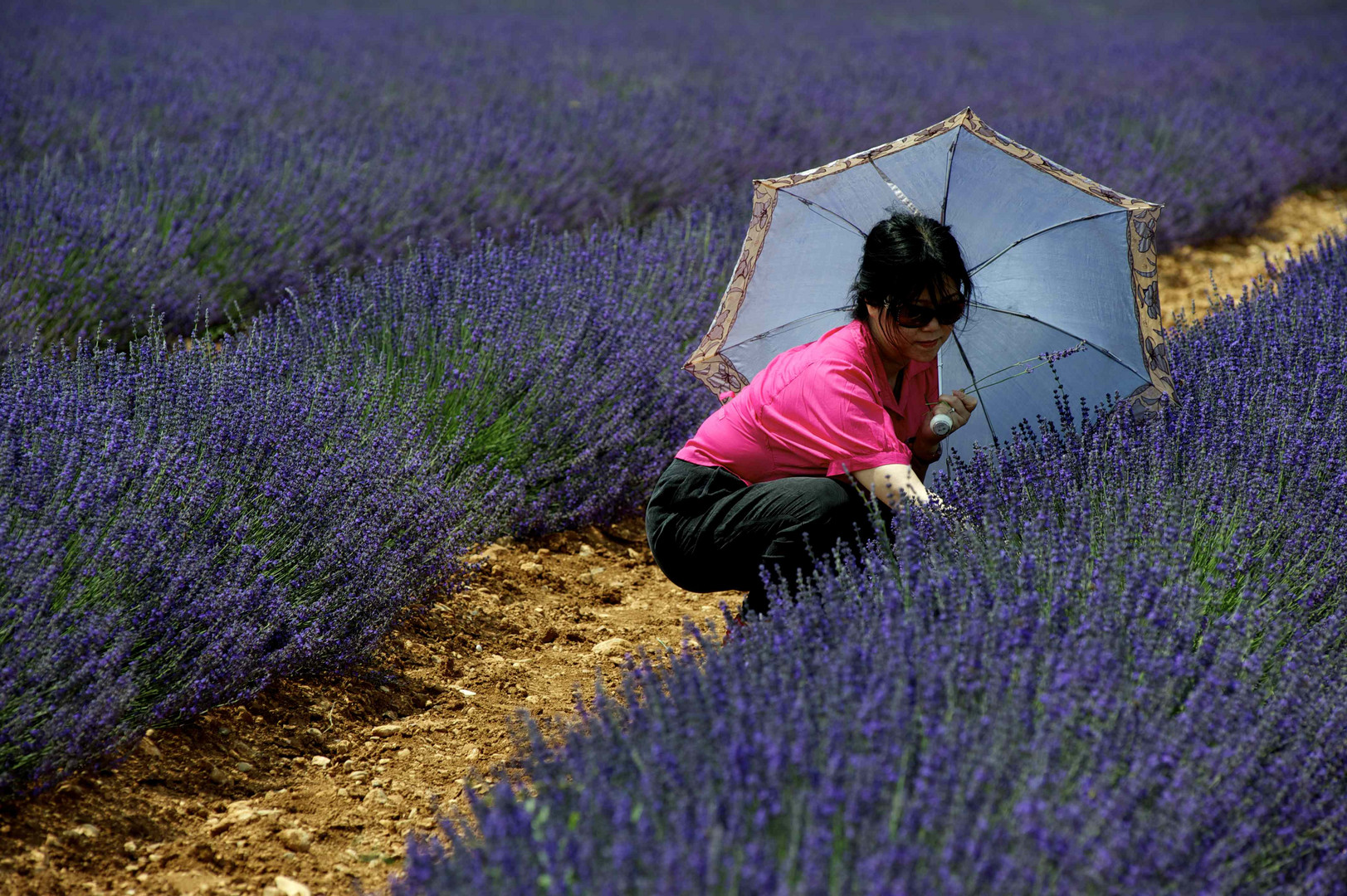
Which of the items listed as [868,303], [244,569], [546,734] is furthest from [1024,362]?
[244,569]

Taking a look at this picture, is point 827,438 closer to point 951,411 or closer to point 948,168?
point 951,411

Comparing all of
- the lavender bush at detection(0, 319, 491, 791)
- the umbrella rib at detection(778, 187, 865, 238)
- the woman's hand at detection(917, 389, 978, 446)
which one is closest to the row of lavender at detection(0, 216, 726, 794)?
the lavender bush at detection(0, 319, 491, 791)

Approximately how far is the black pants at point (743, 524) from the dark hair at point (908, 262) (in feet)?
1.32

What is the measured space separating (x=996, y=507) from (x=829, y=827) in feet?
3.47

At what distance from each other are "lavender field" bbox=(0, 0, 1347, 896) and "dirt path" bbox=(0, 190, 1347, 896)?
0.10 m

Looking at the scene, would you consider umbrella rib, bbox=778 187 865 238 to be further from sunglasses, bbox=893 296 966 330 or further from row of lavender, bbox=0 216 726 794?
row of lavender, bbox=0 216 726 794

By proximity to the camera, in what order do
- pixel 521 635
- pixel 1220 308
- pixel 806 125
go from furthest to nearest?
pixel 806 125 < pixel 1220 308 < pixel 521 635

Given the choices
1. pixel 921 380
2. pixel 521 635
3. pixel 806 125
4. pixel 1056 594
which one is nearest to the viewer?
pixel 1056 594

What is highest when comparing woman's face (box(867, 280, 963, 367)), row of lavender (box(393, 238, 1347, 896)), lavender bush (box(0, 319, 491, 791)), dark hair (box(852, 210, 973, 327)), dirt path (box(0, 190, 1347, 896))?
dark hair (box(852, 210, 973, 327))

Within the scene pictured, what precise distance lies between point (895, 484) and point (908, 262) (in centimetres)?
44

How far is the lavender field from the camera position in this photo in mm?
1282

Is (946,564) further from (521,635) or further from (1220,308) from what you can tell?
(1220,308)

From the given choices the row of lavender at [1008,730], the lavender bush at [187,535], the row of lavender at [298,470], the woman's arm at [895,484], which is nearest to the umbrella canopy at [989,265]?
the row of lavender at [1008,730]

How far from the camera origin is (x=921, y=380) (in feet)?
8.01
